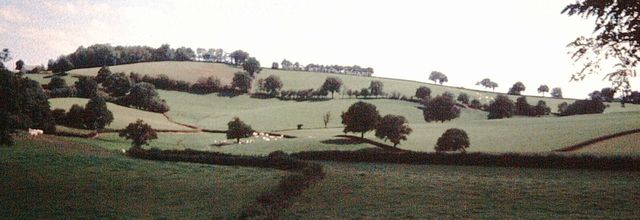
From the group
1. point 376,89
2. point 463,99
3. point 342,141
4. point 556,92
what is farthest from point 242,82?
point 556,92

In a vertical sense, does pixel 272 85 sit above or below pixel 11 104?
above

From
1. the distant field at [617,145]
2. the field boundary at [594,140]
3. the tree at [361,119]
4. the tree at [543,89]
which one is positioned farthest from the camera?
the tree at [543,89]

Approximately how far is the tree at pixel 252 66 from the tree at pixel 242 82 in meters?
18.3

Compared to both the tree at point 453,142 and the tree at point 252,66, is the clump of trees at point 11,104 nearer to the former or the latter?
the tree at point 453,142

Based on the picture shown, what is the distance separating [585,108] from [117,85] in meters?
120

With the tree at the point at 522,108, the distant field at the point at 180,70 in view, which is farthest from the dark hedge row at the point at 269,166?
the distant field at the point at 180,70

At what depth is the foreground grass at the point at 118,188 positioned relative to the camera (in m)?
20.3

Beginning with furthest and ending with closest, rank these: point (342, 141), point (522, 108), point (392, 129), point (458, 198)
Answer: point (522, 108), point (342, 141), point (392, 129), point (458, 198)

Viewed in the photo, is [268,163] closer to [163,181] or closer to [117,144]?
[163,181]

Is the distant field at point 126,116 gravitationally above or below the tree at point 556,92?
below

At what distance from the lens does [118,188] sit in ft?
86.4

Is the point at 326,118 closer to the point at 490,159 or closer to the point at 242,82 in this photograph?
the point at 242,82

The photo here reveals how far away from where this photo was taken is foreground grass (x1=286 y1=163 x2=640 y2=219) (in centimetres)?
1998

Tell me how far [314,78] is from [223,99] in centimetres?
4679
